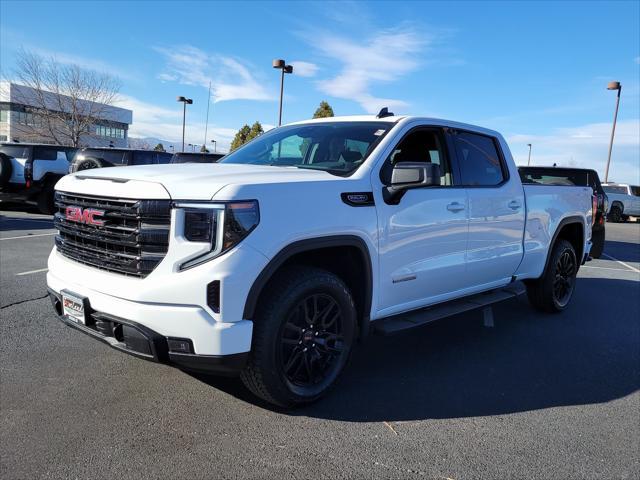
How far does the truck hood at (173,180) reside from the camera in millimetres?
2797

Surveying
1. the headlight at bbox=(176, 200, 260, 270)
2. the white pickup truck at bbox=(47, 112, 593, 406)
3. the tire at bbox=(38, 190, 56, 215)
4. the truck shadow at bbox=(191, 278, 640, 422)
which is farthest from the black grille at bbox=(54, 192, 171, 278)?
the tire at bbox=(38, 190, 56, 215)

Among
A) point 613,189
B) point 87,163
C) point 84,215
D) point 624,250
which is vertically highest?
point 613,189

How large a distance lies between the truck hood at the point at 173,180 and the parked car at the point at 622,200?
25.6 meters

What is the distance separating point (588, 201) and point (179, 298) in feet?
18.2

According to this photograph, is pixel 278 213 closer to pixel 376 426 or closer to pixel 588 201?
pixel 376 426

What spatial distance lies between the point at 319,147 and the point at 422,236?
3.59ft

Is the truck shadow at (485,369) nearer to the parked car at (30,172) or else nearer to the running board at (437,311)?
the running board at (437,311)

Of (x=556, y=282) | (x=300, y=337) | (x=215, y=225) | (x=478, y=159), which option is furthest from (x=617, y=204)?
(x=215, y=225)

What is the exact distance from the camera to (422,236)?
3.84m

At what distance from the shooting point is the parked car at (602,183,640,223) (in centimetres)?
2472

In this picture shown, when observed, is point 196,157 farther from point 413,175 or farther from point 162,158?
point 413,175

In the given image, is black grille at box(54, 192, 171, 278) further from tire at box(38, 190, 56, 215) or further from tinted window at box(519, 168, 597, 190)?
tire at box(38, 190, 56, 215)

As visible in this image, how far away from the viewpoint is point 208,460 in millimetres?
2693

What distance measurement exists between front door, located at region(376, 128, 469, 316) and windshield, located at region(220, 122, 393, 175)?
23 cm
